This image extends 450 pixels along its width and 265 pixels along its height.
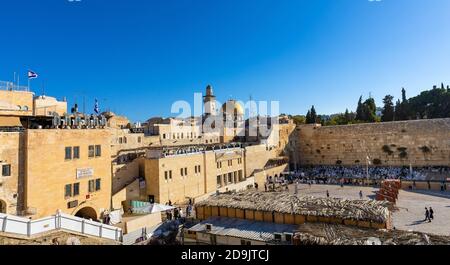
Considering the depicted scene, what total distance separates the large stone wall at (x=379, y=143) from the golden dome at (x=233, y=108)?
19.2 m

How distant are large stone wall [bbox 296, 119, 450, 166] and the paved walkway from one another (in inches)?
569

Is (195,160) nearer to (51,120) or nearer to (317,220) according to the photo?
(51,120)

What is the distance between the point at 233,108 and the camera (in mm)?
66938

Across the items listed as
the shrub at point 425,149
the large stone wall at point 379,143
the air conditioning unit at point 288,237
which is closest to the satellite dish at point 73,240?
A: the air conditioning unit at point 288,237

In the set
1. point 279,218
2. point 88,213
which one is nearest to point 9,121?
point 88,213

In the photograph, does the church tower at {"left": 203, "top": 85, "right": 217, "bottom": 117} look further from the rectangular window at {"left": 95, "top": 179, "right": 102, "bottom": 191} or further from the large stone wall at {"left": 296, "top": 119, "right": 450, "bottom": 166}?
the rectangular window at {"left": 95, "top": 179, "right": 102, "bottom": 191}

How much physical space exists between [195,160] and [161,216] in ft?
26.8

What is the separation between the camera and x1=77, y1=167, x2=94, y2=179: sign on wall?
17.6m

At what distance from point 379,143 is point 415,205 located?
22.6 m

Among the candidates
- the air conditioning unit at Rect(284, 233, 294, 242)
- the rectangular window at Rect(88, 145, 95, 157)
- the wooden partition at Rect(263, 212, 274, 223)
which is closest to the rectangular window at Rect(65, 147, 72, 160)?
the rectangular window at Rect(88, 145, 95, 157)

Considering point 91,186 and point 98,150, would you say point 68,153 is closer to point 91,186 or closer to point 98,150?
point 98,150

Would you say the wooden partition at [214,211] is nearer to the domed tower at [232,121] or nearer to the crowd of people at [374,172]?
the crowd of people at [374,172]
